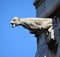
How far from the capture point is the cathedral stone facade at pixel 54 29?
11555mm

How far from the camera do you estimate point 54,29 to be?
11.7 metres

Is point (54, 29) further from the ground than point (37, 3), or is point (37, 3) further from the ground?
point (37, 3)

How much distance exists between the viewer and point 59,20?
1159cm

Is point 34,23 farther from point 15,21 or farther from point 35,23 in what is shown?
point 15,21

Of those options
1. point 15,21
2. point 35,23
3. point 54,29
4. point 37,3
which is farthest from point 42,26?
point 37,3

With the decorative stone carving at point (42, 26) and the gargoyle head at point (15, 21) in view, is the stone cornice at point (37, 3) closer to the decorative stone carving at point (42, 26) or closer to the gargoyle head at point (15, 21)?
the decorative stone carving at point (42, 26)

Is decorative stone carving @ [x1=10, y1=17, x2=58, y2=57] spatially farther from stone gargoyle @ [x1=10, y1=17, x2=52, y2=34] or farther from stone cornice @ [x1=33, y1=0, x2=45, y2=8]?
stone cornice @ [x1=33, y1=0, x2=45, y2=8]

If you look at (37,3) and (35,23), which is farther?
(37,3)

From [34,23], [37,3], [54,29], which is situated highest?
[37,3]

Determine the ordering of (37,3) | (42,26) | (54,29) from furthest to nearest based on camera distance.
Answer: (37,3)
(42,26)
(54,29)

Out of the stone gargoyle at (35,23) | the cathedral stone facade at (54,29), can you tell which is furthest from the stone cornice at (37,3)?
the stone gargoyle at (35,23)

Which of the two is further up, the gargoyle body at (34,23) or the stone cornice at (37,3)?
the stone cornice at (37,3)

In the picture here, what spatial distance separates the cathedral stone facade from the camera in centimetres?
1155

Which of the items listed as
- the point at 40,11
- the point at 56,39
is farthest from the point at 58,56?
the point at 40,11
